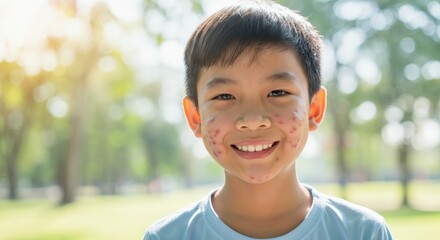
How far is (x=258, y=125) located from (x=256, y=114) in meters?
0.02

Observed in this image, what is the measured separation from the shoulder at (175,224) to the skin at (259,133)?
Result: 0.17 feet

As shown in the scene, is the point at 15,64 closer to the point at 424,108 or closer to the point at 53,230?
the point at 53,230

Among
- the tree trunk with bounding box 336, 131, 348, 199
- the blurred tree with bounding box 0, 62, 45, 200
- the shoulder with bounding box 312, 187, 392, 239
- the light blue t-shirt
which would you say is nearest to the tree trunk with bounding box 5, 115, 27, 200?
the blurred tree with bounding box 0, 62, 45, 200

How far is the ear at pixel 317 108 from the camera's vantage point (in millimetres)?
1308

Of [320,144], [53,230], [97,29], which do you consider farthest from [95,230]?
[320,144]

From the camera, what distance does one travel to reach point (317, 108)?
1.33 m

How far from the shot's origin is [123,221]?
811 centimetres

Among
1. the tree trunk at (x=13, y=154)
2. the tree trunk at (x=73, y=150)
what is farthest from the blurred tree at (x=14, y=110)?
the tree trunk at (x=73, y=150)

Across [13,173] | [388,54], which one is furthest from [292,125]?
[13,173]

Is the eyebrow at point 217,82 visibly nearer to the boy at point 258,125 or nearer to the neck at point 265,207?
the boy at point 258,125

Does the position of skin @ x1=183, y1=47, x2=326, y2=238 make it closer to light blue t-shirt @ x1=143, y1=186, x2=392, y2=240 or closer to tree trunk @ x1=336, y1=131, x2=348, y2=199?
light blue t-shirt @ x1=143, y1=186, x2=392, y2=240

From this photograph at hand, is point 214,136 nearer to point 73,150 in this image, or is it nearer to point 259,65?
point 259,65

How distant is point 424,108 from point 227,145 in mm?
11699

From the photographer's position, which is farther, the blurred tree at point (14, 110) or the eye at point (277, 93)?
the blurred tree at point (14, 110)
